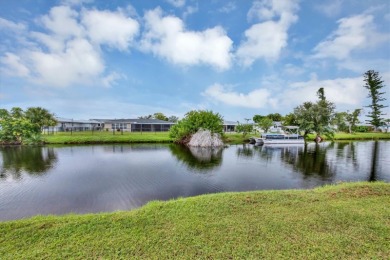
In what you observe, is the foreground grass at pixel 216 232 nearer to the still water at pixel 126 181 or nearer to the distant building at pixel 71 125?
the still water at pixel 126 181

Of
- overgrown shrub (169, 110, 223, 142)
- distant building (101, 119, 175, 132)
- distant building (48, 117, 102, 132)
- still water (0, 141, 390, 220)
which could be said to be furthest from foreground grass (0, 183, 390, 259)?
distant building (101, 119, 175, 132)

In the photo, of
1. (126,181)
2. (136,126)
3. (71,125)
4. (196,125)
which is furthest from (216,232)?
(71,125)

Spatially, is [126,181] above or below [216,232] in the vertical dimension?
below

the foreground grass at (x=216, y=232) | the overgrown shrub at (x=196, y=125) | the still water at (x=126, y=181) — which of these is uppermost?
the overgrown shrub at (x=196, y=125)

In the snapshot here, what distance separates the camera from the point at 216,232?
16.4ft

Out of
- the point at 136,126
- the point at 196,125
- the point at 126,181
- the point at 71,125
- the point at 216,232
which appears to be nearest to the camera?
the point at 216,232

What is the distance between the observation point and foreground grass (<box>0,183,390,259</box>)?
4227 millimetres

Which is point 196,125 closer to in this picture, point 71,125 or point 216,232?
point 216,232

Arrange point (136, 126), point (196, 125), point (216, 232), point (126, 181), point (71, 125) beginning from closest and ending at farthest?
1. point (216, 232)
2. point (126, 181)
3. point (196, 125)
4. point (136, 126)
5. point (71, 125)

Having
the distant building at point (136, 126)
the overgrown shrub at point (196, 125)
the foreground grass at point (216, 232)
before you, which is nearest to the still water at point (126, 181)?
the foreground grass at point (216, 232)

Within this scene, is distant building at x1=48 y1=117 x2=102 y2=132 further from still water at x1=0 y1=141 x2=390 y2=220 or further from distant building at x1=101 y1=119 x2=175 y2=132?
still water at x1=0 y1=141 x2=390 y2=220

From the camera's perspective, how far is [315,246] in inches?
174

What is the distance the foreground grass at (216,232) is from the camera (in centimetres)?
423

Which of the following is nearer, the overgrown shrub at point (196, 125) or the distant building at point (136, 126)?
the overgrown shrub at point (196, 125)
